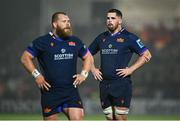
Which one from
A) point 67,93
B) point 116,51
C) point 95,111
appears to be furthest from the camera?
point 95,111

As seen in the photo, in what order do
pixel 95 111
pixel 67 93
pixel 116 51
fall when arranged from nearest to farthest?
pixel 67 93, pixel 116 51, pixel 95 111

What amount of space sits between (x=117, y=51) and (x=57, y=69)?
1843 mm

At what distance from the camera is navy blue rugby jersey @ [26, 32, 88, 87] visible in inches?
444

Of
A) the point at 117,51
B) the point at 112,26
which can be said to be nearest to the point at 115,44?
the point at 117,51

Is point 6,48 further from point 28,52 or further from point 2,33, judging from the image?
point 28,52

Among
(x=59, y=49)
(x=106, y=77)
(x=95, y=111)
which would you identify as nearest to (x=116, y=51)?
(x=106, y=77)

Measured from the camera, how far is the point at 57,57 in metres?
11.3

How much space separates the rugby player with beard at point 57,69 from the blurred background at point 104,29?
34.2 ft

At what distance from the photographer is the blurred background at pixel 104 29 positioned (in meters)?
Answer: 21.8

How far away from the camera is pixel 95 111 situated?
21625 millimetres

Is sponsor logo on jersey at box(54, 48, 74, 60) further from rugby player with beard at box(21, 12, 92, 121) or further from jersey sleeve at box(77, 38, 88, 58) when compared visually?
jersey sleeve at box(77, 38, 88, 58)

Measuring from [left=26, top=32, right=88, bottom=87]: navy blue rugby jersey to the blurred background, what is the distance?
34.2 feet

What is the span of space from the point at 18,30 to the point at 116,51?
995 centimetres

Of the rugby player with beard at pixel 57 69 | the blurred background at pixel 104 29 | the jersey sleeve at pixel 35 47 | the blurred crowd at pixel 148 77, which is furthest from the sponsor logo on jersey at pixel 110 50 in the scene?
the blurred crowd at pixel 148 77
